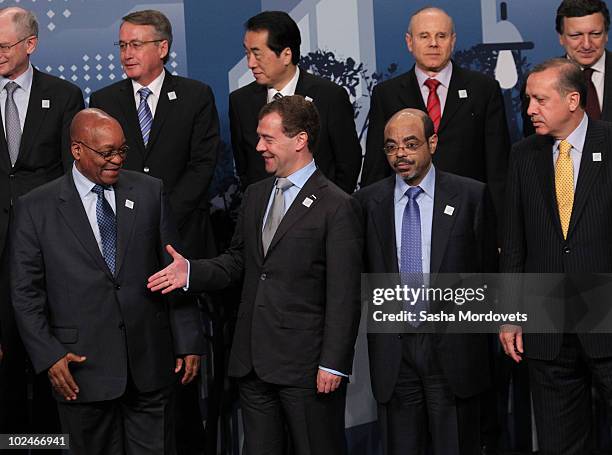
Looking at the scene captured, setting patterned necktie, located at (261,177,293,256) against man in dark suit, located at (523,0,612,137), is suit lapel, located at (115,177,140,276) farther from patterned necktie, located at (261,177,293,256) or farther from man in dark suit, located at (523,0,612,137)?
man in dark suit, located at (523,0,612,137)

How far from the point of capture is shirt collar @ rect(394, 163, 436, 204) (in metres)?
4.77

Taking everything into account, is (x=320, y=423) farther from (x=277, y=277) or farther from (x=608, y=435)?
(x=608, y=435)

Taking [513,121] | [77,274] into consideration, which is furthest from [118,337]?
[513,121]

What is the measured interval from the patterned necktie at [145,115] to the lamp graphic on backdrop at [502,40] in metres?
1.84

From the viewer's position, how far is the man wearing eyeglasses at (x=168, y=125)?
5.52 metres

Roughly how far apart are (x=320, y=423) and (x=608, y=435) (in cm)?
211

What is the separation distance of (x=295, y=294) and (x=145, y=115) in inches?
60.9

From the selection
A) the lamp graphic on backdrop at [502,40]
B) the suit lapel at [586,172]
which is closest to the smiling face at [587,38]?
the lamp graphic on backdrop at [502,40]

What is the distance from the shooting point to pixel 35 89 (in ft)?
18.2

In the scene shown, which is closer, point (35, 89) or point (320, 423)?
point (320, 423)

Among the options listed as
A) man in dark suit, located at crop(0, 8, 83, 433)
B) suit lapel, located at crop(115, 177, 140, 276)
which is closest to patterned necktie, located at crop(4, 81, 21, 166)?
man in dark suit, located at crop(0, 8, 83, 433)

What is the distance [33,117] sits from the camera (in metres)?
5.49

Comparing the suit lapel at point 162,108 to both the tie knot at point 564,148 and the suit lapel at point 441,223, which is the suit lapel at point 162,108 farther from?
the tie knot at point 564,148

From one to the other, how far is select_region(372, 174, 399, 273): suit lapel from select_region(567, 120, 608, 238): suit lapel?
0.69m
